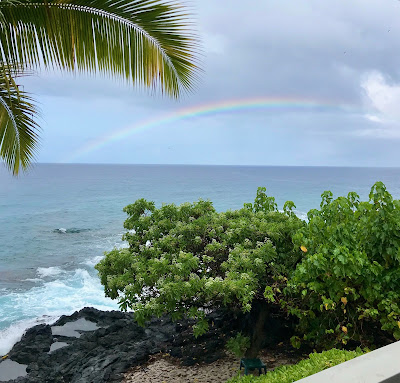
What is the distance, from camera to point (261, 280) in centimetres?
697

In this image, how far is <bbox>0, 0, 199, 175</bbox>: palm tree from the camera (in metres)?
5.19

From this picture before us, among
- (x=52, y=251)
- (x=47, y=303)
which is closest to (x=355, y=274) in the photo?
(x=47, y=303)

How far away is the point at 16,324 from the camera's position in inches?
546

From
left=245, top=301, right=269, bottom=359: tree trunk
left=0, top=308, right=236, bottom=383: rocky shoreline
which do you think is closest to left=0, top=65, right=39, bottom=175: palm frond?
left=0, top=308, right=236, bottom=383: rocky shoreline

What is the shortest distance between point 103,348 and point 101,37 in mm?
7767

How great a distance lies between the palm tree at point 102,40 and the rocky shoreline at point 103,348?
5.91 meters

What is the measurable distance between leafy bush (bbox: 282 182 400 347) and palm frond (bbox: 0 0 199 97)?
3367mm

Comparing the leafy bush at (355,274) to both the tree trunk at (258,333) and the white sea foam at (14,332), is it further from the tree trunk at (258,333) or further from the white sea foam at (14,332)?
the white sea foam at (14,332)

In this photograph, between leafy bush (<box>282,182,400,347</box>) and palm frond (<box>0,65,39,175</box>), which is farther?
palm frond (<box>0,65,39,175</box>)

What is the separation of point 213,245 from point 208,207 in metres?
1.52

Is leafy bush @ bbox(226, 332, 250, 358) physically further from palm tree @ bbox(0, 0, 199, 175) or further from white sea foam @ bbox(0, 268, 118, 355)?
white sea foam @ bbox(0, 268, 118, 355)

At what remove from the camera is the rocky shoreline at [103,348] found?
886cm

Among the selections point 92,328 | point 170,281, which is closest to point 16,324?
point 92,328

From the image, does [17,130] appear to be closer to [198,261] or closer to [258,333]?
[198,261]
